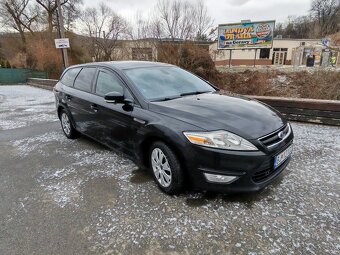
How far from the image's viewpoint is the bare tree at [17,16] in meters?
25.8

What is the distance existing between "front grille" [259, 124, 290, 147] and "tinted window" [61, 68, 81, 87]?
3605 mm

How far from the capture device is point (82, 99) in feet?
12.9

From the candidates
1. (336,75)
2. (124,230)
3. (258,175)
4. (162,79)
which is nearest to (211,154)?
(258,175)

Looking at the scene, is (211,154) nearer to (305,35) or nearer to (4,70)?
(4,70)

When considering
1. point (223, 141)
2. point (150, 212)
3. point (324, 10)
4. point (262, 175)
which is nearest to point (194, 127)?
point (223, 141)

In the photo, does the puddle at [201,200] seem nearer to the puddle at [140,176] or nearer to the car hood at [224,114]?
the puddle at [140,176]

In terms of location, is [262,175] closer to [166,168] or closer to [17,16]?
[166,168]

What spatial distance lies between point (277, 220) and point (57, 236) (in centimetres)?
210

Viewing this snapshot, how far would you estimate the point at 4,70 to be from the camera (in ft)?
69.8

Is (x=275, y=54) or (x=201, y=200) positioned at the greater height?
(x=275, y=54)

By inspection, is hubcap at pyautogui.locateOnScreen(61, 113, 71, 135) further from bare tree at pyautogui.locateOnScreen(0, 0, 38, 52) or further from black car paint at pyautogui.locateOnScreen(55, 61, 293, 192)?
bare tree at pyautogui.locateOnScreen(0, 0, 38, 52)

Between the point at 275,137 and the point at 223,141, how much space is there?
629 millimetres

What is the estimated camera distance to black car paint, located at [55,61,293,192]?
224 cm

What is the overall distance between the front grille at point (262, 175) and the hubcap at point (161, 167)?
2.94 feet
